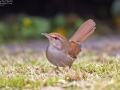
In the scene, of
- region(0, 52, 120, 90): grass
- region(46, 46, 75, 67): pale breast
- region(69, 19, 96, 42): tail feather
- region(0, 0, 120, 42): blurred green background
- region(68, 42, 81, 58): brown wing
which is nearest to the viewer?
region(0, 52, 120, 90): grass

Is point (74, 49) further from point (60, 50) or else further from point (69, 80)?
point (69, 80)

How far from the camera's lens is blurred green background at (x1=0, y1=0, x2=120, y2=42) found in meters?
10.0

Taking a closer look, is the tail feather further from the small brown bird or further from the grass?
the grass

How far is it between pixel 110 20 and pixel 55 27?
174 centimetres

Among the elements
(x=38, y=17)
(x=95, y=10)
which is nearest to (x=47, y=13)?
(x=38, y=17)

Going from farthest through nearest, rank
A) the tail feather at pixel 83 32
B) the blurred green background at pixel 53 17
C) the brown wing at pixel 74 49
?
1. the blurred green background at pixel 53 17
2. the tail feather at pixel 83 32
3. the brown wing at pixel 74 49

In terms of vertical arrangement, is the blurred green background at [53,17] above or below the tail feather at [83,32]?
above

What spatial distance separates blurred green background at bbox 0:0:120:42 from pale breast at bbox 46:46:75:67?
196 inches

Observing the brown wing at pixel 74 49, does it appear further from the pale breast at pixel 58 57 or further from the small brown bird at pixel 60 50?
the pale breast at pixel 58 57

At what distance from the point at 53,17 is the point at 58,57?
6.17 meters

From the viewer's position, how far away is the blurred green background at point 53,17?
33.0 ft

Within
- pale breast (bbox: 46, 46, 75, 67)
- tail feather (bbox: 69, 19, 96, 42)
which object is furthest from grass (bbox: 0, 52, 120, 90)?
tail feather (bbox: 69, 19, 96, 42)

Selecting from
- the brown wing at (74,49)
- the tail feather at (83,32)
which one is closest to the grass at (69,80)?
the brown wing at (74,49)

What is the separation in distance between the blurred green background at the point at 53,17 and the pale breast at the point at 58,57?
498cm
